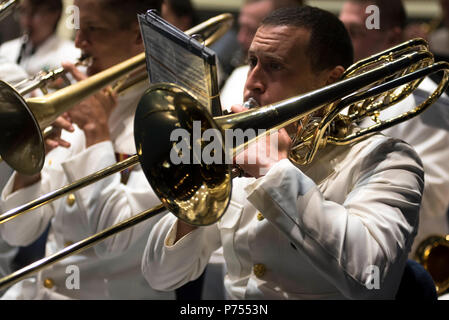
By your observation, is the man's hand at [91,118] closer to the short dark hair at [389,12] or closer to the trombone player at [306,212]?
the trombone player at [306,212]

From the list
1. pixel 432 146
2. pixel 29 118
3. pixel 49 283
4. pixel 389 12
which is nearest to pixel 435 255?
pixel 432 146

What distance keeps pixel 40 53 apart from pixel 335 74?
8.11 ft

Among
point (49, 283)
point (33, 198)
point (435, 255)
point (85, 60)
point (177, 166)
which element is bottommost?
point (435, 255)

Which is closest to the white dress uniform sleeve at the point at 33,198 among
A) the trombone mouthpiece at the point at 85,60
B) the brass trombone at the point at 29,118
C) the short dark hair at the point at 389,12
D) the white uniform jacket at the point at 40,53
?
the trombone mouthpiece at the point at 85,60

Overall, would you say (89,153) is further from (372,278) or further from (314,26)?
(372,278)

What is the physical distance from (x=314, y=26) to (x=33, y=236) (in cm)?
117

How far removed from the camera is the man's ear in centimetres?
169

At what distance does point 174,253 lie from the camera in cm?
172

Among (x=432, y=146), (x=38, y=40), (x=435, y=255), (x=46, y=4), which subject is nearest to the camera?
(x=435, y=255)

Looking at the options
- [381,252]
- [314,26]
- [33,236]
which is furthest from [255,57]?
[33,236]

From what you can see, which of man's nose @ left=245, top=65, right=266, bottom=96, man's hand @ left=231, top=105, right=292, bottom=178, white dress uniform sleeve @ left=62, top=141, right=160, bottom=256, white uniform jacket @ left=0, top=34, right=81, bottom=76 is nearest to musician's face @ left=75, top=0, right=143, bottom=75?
white dress uniform sleeve @ left=62, top=141, right=160, bottom=256

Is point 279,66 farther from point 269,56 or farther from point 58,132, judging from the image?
point 58,132

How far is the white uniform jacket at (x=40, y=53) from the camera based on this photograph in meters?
3.69

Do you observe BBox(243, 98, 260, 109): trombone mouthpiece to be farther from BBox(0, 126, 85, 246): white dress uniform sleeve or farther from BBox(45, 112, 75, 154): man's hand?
BBox(0, 126, 85, 246): white dress uniform sleeve
